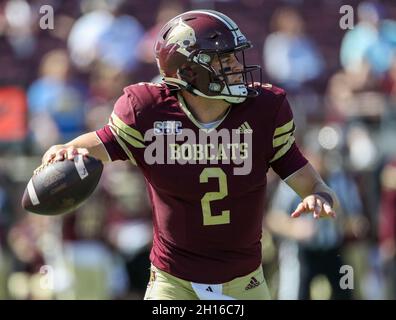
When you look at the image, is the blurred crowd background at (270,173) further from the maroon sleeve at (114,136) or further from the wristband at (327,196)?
the maroon sleeve at (114,136)

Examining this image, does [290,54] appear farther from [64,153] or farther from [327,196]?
[64,153]

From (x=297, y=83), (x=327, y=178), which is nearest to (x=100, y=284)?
(x=327, y=178)

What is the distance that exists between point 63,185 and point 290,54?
4844 millimetres

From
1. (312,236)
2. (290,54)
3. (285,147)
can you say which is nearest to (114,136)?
(285,147)

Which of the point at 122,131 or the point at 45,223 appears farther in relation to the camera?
the point at 45,223

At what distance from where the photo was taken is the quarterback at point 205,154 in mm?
4520

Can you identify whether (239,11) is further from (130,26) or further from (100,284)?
(100,284)

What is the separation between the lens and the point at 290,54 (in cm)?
894

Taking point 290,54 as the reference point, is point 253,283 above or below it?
below

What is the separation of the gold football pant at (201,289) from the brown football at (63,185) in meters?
0.51

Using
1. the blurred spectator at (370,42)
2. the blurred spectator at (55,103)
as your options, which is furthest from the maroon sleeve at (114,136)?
the blurred spectator at (370,42)

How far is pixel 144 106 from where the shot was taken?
4.62 m

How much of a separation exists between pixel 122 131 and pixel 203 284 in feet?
2.62
